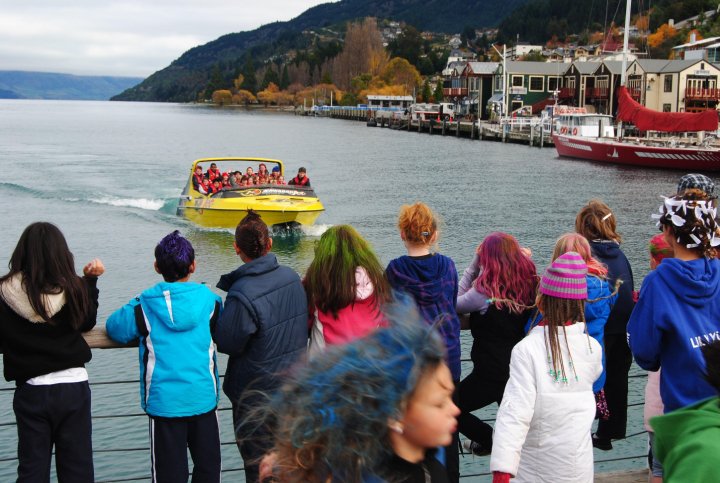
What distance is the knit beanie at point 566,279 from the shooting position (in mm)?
3852

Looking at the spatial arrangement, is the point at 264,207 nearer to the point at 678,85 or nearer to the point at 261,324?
the point at 261,324

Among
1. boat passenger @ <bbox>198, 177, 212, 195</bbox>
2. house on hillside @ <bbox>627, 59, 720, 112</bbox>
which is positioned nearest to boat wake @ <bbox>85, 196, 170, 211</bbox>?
boat passenger @ <bbox>198, 177, 212, 195</bbox>

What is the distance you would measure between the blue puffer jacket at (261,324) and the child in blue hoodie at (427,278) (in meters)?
0.65

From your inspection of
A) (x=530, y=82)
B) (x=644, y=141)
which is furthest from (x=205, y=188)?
(x=530, y=82)

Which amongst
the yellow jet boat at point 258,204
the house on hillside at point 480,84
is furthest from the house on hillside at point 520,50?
the yellow jet boat at point 258,204

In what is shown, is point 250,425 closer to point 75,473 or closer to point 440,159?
point 75,473

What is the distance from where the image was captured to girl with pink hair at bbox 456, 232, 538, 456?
4750 millimetres

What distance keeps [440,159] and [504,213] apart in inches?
1119

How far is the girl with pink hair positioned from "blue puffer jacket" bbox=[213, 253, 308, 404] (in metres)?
1.01

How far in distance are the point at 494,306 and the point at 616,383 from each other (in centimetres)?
130

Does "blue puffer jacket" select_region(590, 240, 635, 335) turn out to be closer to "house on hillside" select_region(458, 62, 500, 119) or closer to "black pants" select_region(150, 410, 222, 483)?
"black pants" select_region(150, 410, 222, 483)

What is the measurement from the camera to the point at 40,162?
5503cm

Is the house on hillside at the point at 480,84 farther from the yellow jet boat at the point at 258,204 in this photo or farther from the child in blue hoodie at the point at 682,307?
the child in blue hoodie at the point at 682,307

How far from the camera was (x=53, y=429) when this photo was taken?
435 cm
